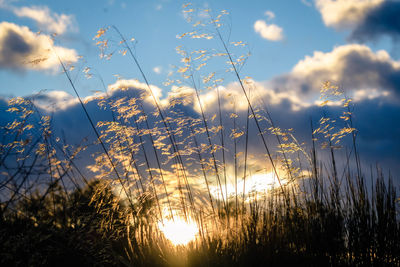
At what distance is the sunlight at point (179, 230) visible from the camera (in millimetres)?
2549

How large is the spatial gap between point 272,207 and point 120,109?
79.7 inches

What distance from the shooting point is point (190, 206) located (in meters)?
2.81

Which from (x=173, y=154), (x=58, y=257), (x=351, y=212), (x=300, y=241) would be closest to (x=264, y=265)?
(x=300, y=241)

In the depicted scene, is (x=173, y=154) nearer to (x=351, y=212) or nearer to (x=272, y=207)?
(x=272, y=207)

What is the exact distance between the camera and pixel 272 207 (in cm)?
272

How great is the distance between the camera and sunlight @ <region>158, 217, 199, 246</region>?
2549mm

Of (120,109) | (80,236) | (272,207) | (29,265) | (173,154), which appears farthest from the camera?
(120,109)

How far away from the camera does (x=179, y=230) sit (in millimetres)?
2678

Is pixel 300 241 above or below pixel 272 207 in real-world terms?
below

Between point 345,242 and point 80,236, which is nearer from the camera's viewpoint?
point 80,236

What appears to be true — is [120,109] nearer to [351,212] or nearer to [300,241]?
[300,241]

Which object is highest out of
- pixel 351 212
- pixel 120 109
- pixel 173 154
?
pixel 120 109

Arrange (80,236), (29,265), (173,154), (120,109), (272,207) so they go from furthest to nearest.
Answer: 1. (120,109)
2. (173,154)
3. (272,207)
4. (80,236)
5. (29,265)

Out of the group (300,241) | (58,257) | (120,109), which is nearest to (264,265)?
(300,241)
